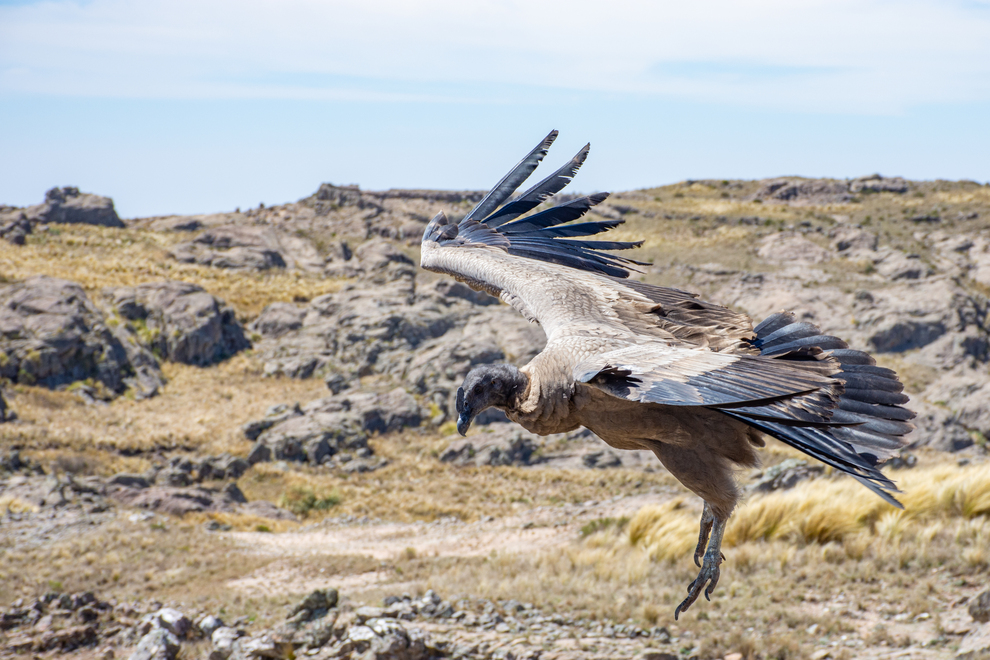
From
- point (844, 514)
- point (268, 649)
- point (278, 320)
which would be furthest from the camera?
point (278, 320)

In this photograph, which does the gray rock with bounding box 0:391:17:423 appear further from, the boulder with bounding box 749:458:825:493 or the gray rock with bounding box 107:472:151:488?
the boulder with bounding box 749:458:825:493

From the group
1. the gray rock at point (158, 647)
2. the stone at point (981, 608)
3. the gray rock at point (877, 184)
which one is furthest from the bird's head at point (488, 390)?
the gray rock at point (877, 184)

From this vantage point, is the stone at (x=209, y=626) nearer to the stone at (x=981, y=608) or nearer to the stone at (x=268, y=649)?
the stone at (x=268, y=649)

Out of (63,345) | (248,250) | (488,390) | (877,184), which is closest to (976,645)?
(488,390)

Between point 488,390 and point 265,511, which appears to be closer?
point 488,390

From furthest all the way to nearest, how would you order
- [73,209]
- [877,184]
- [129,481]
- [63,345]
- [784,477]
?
[877,184] → [73,209] → [63,345] → [129,481] → [784,477]

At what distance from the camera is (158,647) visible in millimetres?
9969

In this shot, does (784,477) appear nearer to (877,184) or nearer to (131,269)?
(131,269)

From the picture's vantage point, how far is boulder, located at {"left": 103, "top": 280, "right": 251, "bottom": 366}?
37656mm

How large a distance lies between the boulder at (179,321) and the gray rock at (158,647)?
29.1 metres

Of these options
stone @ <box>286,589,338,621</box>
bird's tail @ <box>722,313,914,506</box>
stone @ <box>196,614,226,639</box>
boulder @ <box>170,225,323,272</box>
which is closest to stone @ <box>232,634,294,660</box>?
stone @ <box>286,589,338,621</box>

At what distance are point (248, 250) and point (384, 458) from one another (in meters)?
31.1

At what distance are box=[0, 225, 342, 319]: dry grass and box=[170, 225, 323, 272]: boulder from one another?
3.21 feet

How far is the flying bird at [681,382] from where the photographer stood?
146 inches
